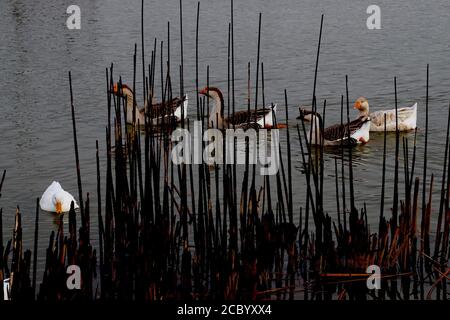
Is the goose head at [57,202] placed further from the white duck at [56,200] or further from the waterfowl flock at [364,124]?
the waterfowl flock at [364,124]

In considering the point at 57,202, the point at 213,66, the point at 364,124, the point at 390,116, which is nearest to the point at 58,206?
the point at 57,202

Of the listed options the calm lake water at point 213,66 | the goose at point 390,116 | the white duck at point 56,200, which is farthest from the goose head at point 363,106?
the white duck at point 56,200

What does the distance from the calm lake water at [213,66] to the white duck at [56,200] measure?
0.19 m

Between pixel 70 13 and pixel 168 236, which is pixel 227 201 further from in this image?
pixel 70 13

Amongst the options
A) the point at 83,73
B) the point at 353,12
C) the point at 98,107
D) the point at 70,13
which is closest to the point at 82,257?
the point at 98,107

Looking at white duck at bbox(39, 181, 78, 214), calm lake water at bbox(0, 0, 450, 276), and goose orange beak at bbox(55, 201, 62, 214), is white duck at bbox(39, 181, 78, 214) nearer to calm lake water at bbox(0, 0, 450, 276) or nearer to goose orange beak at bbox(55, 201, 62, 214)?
goose orange beak at bbox(55, 201, 62, 214)

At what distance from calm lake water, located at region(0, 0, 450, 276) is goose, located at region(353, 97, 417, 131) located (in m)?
0.20

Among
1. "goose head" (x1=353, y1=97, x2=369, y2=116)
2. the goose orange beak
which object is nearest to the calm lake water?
the goose orange beak

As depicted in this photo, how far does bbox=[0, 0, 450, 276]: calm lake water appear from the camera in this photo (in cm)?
1162

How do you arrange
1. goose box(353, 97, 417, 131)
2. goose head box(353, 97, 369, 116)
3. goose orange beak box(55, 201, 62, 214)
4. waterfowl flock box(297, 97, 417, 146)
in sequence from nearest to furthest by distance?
1. goose orange beak box(55, 201, 62, 214)
2. waterfowl flock box(297, 97, 417, 146)
3. goose box(353, 97, 417, 131)
4. goose head box(353, 97, 369, 116)

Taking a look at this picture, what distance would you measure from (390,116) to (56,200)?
5735 mm
